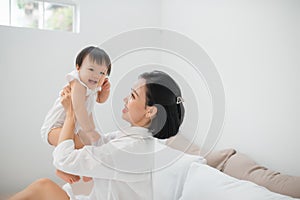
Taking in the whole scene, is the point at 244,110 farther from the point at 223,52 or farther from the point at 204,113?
the point at 204,113

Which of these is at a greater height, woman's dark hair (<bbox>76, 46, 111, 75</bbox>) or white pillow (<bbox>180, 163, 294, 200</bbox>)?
woman's dark hair (<bbox>76, 46, 111, 75</bbox>)

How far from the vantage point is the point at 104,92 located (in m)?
0.93

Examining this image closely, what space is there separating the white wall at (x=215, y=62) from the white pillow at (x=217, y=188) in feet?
0.99

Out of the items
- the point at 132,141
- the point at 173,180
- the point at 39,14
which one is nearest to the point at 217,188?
the point at 173,180

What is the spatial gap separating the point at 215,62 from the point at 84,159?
1.18 meters

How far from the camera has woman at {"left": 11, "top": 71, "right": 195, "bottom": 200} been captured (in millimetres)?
861

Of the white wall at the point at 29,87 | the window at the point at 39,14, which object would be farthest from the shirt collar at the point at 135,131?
the window at the point at 39,14

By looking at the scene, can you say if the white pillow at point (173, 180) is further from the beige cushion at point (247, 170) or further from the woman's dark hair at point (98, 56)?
the woman's dark hair at point (98, 56)

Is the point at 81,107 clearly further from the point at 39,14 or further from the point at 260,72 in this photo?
the point at 39,14

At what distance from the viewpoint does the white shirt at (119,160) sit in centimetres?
89

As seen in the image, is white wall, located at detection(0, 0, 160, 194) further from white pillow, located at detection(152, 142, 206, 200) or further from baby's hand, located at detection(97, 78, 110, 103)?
baby's hand, located at detection(97, 78, 110, 103)

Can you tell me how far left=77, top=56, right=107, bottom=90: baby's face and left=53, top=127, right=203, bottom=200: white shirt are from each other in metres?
0.15

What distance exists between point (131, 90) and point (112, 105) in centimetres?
7

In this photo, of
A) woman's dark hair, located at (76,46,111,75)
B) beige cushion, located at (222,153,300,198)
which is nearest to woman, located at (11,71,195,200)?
woman's dark hair, located at (76,46,111,75)
